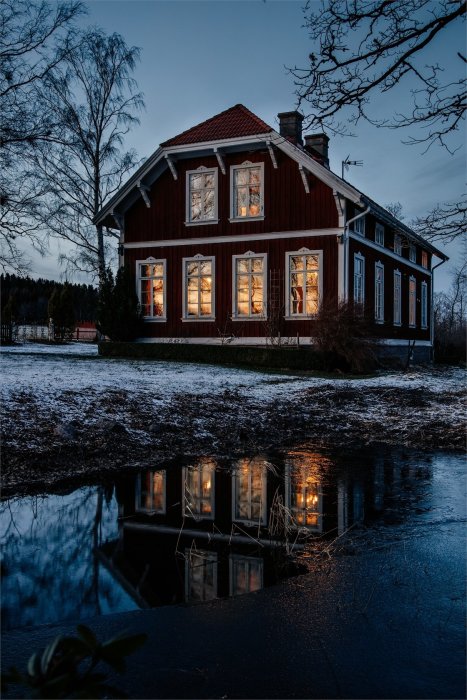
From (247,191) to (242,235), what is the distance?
64.8 inches

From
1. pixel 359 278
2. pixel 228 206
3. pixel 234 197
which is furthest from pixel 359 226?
pixel 228 206

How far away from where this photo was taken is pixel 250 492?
20.5ft

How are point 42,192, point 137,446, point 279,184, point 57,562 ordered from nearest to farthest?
point 57,562
point 137,446
point 42,192
point 279,184

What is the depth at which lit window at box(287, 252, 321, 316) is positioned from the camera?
69.0ft

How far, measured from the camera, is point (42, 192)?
11.6 meters

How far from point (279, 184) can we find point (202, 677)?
20196 millimetres

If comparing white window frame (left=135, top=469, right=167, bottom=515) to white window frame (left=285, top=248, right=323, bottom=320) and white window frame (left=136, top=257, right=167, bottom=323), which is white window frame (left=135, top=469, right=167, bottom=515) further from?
white window frame (left=136, top=257, right=167, bottom=323)

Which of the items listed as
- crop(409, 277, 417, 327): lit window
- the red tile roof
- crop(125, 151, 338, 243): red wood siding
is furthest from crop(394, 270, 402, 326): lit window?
the red tile roof

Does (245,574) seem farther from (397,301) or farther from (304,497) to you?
(397,301)

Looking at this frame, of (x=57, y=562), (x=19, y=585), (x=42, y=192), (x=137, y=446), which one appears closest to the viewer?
(x=19, y=585)

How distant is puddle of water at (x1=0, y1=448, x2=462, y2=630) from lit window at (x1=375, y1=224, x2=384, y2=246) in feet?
58.3

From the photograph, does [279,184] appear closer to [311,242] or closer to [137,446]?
[311,242]

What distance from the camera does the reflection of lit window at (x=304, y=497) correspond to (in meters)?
5.24

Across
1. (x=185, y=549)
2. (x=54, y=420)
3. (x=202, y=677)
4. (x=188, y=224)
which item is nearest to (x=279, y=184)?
(x=188, y=224)
